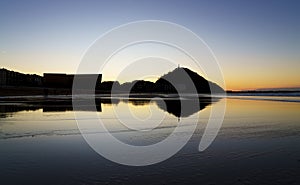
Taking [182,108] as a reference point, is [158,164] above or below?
below

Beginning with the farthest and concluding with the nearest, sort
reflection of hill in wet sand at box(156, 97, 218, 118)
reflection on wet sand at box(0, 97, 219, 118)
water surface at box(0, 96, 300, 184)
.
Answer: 1. reflection on wet sand at box(0, 97, 219, 118)
2. reflection of hill in wet sand at box(156, 97, 218, 118)
3. water surface at box(0, 96, 300, 184)

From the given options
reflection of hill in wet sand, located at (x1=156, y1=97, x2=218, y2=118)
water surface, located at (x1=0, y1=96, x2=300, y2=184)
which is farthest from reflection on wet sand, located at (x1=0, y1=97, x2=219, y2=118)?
water surface, located at (x1=0, y1=96, x2=300, y2=184)

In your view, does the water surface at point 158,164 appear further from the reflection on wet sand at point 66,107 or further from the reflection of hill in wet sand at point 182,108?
the reflection of hill in wet sand at point 182,108

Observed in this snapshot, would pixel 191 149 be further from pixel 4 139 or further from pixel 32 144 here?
pixel 4 139

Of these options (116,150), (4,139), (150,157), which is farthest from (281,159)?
(4,139)

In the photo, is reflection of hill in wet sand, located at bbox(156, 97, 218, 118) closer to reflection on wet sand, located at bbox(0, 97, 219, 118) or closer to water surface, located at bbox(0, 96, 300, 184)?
reflection on wet sand, located at bbox(0, 97, 219, 118)

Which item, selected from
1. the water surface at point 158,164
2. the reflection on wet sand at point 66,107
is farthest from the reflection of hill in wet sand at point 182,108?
the water surface at point 158,164

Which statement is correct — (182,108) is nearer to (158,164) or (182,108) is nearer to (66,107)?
(66,107)

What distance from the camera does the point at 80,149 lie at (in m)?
8.98

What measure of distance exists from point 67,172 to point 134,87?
168 m

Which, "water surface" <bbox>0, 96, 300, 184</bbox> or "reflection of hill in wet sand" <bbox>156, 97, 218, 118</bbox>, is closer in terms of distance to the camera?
"water surface" <bbox>0, 96, 300, 184</bbox>

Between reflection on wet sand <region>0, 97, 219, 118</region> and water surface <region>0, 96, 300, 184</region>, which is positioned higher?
reflection on wet sand <region>0, 97, 219, 118</region>

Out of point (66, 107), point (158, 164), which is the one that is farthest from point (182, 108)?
point (158, 164)

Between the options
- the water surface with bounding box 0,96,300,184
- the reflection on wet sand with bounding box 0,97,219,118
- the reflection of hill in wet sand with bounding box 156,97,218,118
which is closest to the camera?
the water surface with bounding box 0,96,300,184
